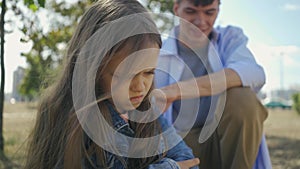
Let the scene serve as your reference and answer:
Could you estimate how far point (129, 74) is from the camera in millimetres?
1255

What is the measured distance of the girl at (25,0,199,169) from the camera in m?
1.26

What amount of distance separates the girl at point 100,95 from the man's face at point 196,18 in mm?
939

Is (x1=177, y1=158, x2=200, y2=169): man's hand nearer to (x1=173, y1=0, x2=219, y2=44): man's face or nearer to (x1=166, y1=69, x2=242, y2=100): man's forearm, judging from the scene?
(x1=166, y1=69, x2=242, y2=100): man's forearm

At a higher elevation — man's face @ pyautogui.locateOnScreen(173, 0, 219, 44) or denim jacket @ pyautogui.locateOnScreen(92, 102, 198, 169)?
man's face @ pyautogui.locateOnScreen(173, 0, 219, 44)

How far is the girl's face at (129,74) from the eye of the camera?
126cm

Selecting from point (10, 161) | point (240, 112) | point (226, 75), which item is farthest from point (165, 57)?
point (10, 161)

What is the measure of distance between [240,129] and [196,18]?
2.05 ft

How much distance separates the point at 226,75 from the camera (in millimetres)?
2043

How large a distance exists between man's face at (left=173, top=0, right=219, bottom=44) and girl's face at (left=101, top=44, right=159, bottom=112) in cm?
99

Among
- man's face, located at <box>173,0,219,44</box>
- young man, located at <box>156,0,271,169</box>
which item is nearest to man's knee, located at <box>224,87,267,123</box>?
young man, located at <box>156,0,271,169</box>

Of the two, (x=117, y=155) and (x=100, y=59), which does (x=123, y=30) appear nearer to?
(x=100, y=59)

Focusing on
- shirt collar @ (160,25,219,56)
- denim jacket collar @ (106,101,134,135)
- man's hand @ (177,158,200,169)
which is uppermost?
shirt collar @ (160,25,219,56)

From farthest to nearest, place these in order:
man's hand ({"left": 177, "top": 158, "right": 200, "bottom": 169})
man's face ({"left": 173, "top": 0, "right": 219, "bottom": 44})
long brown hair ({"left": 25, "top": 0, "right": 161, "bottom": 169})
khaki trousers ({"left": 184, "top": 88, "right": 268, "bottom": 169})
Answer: man's face ({"left": 173, "top": 0, "right": 219, "bottom": 44}), khaki trousers ({"left": 184, "top": 88, "right": 268, "bottom": 169}), man's hand ({"left": 177, "top": 158, "right": 200, "bottom": 169}), long brown hair ({"left": 25, "top": 0, "right": 161, "bottom": 169})

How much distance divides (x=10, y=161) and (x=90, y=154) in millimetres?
3137
